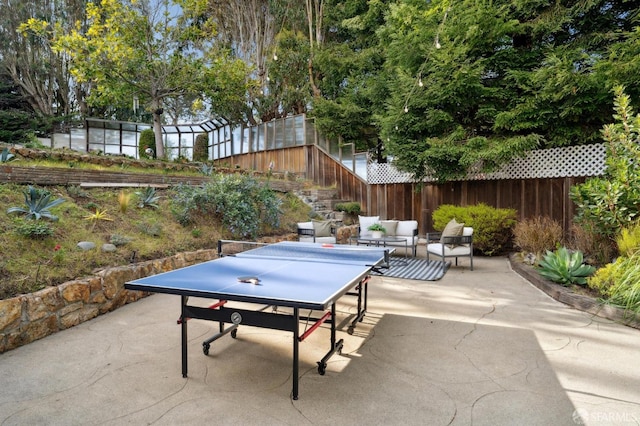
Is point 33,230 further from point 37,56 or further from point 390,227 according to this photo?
point 37,56

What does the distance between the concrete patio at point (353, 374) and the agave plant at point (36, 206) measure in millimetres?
1582

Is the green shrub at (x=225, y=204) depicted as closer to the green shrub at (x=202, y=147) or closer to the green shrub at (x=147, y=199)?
the green shrub at (x=147, y=199)

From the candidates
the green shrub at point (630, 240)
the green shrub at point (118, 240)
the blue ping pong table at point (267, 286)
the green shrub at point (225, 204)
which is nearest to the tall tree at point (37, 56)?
the green shrub at point (225, 204)

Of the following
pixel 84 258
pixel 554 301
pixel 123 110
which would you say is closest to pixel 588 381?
pixel 554 301

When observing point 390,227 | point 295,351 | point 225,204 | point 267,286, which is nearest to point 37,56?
point 225,204

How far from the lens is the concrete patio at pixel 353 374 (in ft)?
7.11

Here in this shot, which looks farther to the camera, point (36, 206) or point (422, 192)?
point (422, 192)

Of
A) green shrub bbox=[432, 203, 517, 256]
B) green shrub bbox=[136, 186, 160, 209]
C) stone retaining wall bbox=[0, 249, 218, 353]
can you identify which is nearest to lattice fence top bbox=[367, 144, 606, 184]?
green shrub bbox=[432, 203, 517, 256]

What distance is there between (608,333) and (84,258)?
220 inches

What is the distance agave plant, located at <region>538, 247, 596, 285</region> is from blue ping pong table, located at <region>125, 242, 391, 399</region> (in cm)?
292

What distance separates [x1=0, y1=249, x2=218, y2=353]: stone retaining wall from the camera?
3.07m

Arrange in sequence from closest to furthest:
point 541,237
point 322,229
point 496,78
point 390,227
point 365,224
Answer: point 541,237 < point 322,229 < point 390,227 < point 365,224 < point 496,78

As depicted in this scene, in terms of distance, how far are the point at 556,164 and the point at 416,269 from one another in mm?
4721

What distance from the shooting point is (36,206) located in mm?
4418
